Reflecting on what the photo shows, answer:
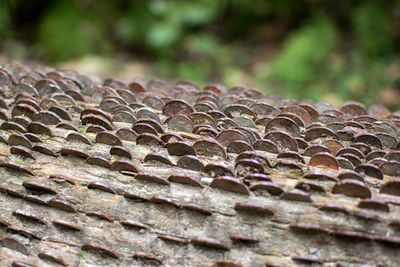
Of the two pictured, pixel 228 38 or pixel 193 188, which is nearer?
pixel 193 188

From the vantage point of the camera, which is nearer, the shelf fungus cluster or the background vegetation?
the shelf fungus cluster

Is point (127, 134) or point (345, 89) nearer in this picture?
point (127, 134)

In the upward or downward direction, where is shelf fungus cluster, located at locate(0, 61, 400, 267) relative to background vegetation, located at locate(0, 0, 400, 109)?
downward

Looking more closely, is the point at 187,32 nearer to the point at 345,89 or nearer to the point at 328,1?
the point at 328,1

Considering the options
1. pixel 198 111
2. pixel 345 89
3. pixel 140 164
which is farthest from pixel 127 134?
pixel 345 89

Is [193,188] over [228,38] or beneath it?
beneath
